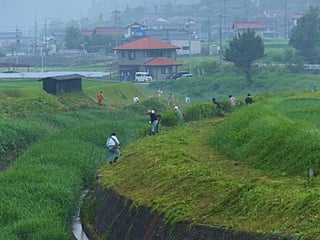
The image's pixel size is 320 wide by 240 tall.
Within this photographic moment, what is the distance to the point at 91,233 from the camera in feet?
72.1

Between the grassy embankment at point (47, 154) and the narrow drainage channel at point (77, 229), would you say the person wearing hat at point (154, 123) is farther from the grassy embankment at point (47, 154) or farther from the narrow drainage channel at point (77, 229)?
the narrow drainage channel at point (77, 229)

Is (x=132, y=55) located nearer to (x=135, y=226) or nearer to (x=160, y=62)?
(x=160, y=62)

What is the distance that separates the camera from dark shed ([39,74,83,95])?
165ft

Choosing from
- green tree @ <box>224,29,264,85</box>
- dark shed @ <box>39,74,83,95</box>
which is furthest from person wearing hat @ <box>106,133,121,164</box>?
green tree @ <box>224,29,264,85</box>

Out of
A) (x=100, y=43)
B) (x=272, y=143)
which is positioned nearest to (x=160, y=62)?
(x=100, y=43)

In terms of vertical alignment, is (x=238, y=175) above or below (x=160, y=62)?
below

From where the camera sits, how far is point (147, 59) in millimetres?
78625

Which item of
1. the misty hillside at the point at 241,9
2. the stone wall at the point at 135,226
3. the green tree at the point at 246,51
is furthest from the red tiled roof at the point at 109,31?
the stone wall at the point at 135,226

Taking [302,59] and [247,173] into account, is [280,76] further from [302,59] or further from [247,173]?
[247,173]

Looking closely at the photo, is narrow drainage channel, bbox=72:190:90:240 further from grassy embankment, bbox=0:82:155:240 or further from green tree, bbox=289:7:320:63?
green tree, bbox=289:7:320:63

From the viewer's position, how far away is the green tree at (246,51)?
213 ft

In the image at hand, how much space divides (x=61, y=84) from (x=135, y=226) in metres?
32.4

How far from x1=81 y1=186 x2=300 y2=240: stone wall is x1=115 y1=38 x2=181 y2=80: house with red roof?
53157 mm

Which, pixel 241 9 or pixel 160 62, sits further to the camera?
pixel 241 9
